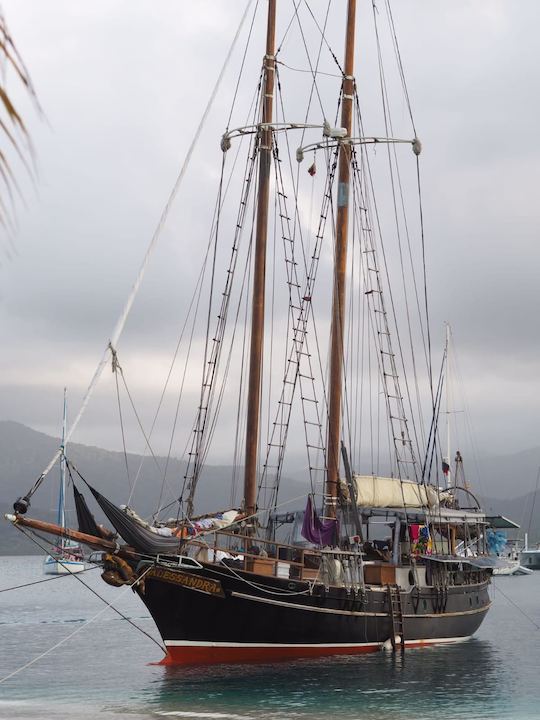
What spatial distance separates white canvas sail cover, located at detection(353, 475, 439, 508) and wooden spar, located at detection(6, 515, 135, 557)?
38.1 ft

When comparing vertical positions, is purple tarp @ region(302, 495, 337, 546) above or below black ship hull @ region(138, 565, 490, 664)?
above

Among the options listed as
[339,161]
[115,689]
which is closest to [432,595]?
[115,689]

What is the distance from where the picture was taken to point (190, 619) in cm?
3606

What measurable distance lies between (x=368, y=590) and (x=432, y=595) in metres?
4.40

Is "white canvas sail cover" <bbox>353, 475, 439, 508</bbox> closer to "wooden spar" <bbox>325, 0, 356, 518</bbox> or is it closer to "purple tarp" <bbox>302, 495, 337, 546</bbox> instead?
"wooden spar" <bbox>325, 0, 356, 518</bbox>

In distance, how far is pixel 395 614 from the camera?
131 ft

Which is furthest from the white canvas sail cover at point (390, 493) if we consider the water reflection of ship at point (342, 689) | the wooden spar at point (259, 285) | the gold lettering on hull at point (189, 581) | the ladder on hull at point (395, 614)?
the gold lettering on hull at point (189, 581)

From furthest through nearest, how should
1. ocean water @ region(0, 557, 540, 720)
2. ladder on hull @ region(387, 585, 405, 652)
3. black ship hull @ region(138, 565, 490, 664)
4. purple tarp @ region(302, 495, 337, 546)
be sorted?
ladder on hull @ region(387, 585, 405, 652) < purple tarp @ region(302, 495, 337, 546) < black ship hull @ region(138, 565, 490, 664) < ocean water @ region(0, 557, 540, 720)

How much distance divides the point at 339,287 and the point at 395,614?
1462 centimetres

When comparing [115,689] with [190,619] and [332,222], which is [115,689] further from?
[332,222]

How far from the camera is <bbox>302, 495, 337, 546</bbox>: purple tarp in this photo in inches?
1542

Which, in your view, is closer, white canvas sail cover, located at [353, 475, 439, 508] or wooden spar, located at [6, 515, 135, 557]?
wooden spar, located at [6, 515, 135, 557]

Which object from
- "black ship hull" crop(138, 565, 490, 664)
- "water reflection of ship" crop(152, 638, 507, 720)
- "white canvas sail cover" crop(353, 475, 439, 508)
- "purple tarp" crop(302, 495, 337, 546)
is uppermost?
"white canvas sail cover" crop(353, 475, 439, 508)

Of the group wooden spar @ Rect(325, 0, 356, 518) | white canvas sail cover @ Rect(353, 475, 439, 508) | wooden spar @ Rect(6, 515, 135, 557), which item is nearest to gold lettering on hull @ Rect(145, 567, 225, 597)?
wooden spar @ Rect(6, 515, 135, 557)
